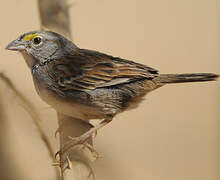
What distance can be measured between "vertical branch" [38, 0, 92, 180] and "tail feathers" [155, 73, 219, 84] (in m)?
0.34

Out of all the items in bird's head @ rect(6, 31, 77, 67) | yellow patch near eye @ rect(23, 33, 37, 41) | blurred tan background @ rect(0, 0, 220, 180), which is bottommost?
blurred tan background @ rect(0, 0, 220, 180)

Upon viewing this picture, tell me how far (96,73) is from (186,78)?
33 cm

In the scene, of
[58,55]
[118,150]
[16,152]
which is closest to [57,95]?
[58,55]

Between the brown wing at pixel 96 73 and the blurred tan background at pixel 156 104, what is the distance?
68 cm

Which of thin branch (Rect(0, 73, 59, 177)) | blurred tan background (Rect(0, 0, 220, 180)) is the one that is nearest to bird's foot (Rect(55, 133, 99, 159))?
thin branch (Rect(0, 73, 59, 177))

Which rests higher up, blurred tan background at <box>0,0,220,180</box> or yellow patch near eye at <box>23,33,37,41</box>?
yellow patch near eye at <box>23,33,37,41</box>

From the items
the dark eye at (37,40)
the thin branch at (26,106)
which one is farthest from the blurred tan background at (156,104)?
the dark eye at (37,40)

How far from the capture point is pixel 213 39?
7.72 feet

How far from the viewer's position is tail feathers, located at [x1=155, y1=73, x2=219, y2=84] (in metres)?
1.34

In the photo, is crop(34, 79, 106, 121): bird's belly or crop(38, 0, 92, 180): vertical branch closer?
crop(38, 0, 92, 180): vertical branch

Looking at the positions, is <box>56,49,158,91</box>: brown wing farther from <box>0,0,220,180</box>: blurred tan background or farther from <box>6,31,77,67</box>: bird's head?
<box>0,0,220,180</box>: blurred tan background

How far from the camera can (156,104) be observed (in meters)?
2.30

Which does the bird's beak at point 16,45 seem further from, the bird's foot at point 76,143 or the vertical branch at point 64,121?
the bird's foot at point 76,143

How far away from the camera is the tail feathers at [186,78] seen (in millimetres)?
1341
